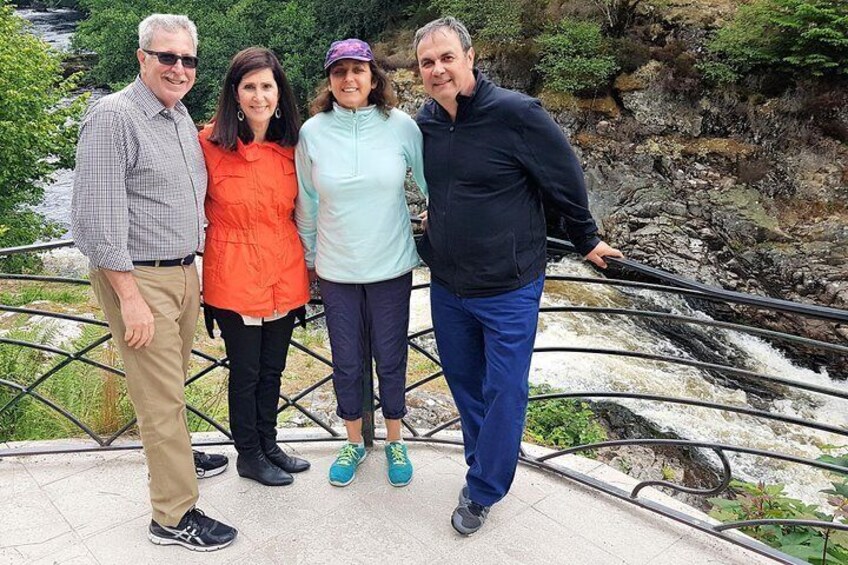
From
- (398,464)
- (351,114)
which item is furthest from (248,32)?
(398,464)

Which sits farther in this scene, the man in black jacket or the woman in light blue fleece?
the woman in light blue fleece

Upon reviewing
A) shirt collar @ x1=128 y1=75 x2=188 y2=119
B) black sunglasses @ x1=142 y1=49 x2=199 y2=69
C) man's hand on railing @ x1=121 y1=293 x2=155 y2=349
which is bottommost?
man's hand on railing @ x1=121 y1=293 x2=155 y2=349

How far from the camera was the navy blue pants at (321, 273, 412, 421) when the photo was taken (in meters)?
2.46

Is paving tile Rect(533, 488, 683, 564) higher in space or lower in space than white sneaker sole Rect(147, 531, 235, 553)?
higher

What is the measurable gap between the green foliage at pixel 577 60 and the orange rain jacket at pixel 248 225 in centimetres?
1161

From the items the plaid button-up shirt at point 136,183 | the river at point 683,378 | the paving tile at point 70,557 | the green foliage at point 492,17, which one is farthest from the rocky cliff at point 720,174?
the paving tile at point 70,557

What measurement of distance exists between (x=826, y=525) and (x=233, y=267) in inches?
85.9

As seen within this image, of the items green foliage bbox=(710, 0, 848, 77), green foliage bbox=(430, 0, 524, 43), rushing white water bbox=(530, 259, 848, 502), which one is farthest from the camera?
green foliage bbox=(430, 0, 524, 43)

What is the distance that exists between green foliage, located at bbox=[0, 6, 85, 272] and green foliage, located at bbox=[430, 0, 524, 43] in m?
8.48

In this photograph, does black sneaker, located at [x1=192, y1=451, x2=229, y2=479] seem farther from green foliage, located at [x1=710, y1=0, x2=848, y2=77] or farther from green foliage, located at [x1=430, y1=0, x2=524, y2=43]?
green foliage, located at [x1=430, y1=0, x2=524, y2=43]

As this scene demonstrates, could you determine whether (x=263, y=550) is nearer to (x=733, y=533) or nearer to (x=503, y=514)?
(x=503, y=514)

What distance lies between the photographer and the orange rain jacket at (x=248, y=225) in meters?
2.27

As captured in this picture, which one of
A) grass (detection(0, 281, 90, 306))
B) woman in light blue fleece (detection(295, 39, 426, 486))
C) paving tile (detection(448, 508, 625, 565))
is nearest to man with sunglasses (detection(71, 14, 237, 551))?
woman in light blue fleece (detection(295, 39, 426, 486))

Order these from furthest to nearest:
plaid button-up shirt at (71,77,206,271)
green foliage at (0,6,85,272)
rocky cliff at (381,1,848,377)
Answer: green foliage at (0,6,85,272)
rocky cliff at (381,1,848,377)
plaid button-up shirt at (71,77,206,271)
